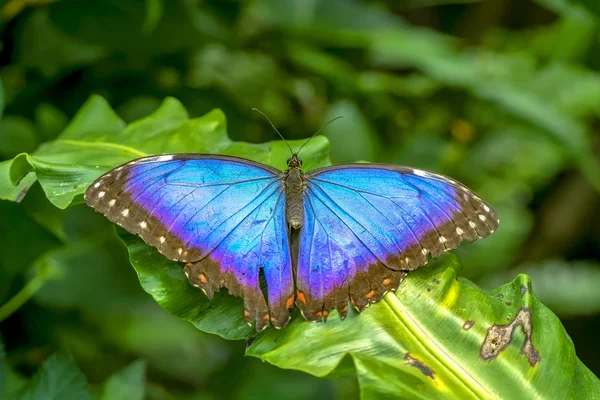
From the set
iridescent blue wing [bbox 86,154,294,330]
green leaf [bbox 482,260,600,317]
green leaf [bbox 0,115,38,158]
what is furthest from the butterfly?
green leaf [bbox 482,260,600,317]

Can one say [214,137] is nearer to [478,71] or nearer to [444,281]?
[444,281]

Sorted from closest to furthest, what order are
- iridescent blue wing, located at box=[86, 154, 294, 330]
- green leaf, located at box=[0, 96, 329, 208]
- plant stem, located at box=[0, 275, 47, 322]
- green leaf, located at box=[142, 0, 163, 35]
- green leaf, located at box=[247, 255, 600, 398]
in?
green leaf, located at box=[247, 255, 600, 398] → iridescent blue wing, located at box=[86, 154, 294, 330] → green leaf, located at box=[0, 96, 329, 208] → plant stem, located at box=[0, 275, 47, 322] → green leaf, located at box=[142, 0, 163, 35]

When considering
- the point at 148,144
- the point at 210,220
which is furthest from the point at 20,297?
the point at 210,220

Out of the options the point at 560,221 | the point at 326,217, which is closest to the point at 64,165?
the point at 326,217

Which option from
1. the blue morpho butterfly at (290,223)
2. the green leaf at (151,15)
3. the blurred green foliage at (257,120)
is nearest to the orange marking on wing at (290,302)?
the blue morpho butterfly at (290,223)

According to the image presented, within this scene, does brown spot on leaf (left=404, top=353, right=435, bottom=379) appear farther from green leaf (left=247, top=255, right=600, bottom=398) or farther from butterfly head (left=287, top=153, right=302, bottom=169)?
butterfly head (left=287, top=153, right=302, bottom=169)

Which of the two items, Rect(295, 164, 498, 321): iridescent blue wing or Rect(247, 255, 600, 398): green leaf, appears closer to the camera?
Rect(247, 255, 600, 398): green leaf
